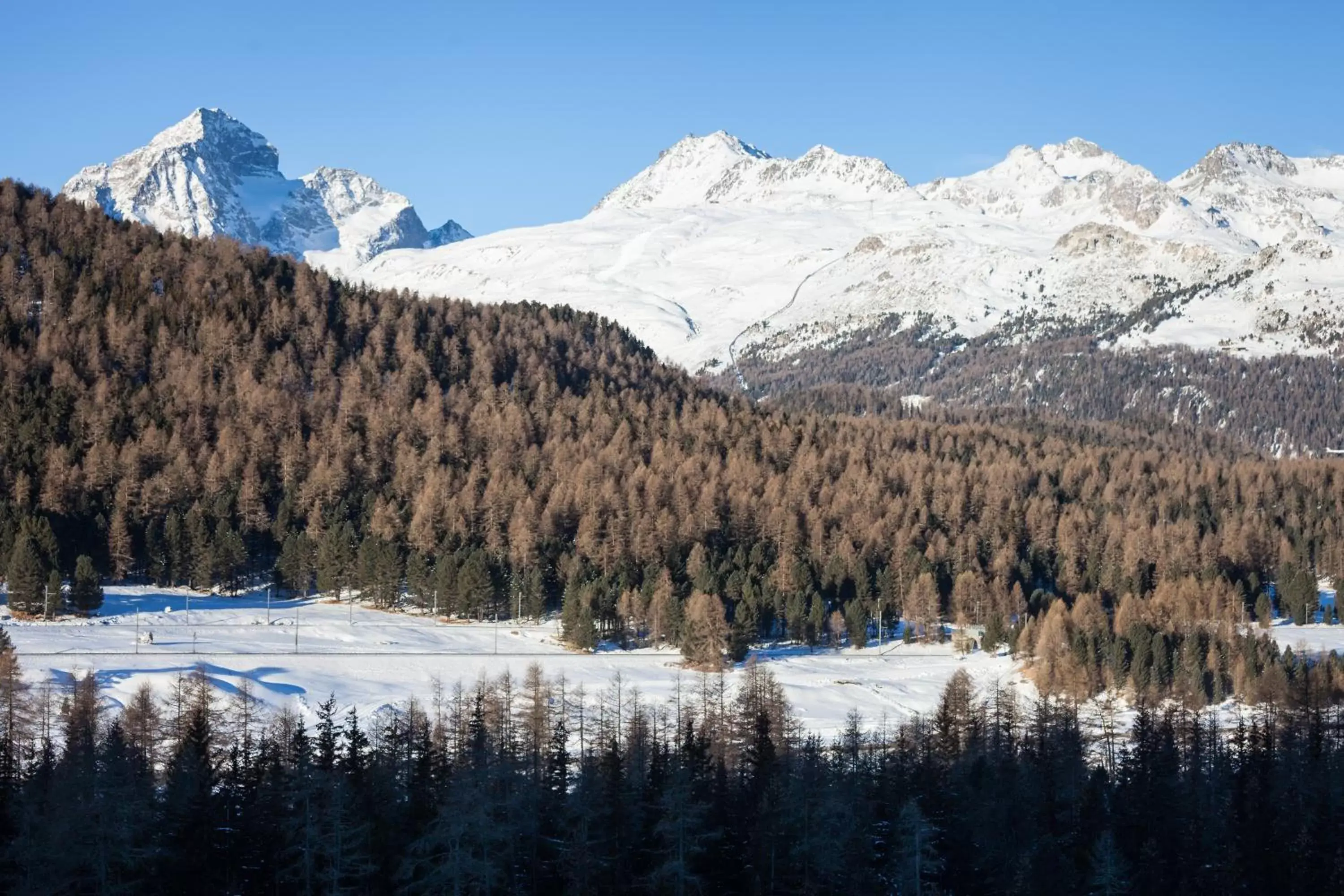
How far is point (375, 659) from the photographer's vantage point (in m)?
132

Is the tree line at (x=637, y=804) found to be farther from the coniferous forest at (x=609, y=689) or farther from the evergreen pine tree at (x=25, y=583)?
the evergreen pine tree at (x=25, y=583)

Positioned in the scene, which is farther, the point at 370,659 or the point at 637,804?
the point at 370,659

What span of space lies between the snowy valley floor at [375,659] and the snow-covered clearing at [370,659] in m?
0.21

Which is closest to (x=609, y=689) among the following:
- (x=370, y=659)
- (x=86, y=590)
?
(x=370, y=659)

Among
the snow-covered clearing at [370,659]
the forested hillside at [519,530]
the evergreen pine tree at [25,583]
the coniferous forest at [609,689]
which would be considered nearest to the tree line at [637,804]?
the coniferous forest at [609,689]

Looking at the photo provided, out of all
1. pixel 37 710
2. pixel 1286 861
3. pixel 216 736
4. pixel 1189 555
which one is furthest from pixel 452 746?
pixel 1189 555

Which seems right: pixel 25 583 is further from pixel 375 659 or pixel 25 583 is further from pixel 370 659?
pixel 375 659

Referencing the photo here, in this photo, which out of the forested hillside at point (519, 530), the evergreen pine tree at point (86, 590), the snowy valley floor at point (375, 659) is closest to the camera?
the snowy valley floor at point (375, 659)

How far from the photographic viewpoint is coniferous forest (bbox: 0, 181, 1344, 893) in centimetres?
6819

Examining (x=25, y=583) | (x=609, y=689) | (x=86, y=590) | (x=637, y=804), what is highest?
(x=25, y=583)

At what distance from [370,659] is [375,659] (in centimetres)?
46

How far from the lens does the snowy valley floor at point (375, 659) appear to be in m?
120

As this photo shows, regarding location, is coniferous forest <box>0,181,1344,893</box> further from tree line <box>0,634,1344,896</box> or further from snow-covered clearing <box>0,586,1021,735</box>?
snow-covered clearing <box>0,586,1021,735</box>

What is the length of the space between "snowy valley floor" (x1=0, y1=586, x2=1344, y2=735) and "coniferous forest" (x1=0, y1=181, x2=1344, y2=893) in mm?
3562
